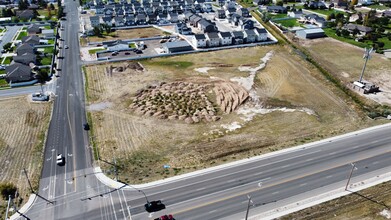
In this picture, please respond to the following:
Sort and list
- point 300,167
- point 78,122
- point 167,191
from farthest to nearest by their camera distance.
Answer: point 78,122 → point 300,167 → point 167,191

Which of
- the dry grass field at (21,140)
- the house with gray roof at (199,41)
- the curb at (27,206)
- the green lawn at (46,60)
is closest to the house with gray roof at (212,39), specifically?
the house with gray roof at (199,41)

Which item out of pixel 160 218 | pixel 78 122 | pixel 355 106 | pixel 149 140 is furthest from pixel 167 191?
pixel 355 106

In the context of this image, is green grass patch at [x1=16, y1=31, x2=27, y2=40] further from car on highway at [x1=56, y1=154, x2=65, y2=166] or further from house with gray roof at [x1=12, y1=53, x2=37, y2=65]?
car on highway at [x1=56, y1=154, x2=65, y2=166]

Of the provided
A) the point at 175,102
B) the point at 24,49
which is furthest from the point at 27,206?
the point at 24,49

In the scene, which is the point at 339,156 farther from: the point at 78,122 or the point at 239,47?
the point at 239,47

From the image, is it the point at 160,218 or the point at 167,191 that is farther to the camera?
the point at 167,191

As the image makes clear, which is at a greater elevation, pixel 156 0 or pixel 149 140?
pixel 156 0

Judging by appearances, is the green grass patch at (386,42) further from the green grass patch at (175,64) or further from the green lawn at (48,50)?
the green lawn at (48,50)
